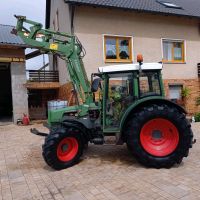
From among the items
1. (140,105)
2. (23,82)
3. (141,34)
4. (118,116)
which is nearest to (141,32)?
(141,34)

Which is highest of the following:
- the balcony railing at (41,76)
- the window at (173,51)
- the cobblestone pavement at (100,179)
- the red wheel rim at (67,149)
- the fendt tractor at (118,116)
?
the window at (173,51)

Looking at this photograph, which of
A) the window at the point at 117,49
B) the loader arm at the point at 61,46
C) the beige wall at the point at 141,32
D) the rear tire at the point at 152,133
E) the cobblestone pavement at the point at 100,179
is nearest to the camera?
the cobblestone pavement at the point at 100,179

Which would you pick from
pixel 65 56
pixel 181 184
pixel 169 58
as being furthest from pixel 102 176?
pixel 169 58

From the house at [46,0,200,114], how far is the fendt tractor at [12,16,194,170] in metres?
5.75

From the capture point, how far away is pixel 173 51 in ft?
46.1

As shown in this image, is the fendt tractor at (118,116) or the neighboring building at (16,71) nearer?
the fendt tractor at (118,116)

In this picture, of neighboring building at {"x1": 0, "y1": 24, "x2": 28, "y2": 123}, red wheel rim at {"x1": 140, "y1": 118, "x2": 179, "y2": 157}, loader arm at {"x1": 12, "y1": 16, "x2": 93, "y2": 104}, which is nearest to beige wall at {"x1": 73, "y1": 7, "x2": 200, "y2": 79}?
neighboring building at {"x1": 0, "y1": 24, "x2": 28, "y2": 123}

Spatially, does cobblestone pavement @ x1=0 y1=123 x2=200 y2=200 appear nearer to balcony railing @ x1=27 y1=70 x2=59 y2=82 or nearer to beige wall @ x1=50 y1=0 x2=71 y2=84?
beige wall @ x1=50 y1=0 x2=71 y2=84

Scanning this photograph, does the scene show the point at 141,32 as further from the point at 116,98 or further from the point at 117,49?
the point at 116,98

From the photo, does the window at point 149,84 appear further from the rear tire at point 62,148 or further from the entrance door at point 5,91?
the entrance door at point 5,91

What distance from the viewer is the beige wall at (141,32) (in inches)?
481

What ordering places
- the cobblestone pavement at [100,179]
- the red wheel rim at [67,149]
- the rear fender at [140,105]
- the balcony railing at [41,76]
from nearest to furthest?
the cobblestone pavement at [100,179]
the rear fender at [140,105]
the red wheel rim at [67,149]
the balcony railing at [41,76]

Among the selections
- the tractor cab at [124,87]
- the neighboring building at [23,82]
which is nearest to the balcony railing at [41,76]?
the neighboring building at [23,82]

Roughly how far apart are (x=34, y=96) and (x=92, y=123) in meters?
11.8
